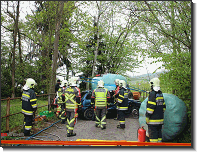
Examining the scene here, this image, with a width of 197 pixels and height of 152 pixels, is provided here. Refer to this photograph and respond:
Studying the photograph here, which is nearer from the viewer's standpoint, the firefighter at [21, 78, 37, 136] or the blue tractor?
the firefighter at [21, 78, 37, 136]

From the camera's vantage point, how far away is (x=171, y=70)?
4.52m

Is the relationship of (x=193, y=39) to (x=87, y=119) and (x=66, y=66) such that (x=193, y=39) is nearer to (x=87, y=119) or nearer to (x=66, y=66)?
(x=87, y=119)

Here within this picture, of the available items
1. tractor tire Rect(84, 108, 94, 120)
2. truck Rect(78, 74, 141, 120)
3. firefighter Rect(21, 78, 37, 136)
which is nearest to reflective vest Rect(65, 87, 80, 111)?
firefighter Rect(21, 78, 37, 136)

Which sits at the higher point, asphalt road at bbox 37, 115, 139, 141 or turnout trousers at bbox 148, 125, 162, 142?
→ turnout trousers at bbox 148, 125, 162, 142

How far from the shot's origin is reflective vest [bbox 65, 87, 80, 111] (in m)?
5.17

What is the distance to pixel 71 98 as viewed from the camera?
5.23 metres

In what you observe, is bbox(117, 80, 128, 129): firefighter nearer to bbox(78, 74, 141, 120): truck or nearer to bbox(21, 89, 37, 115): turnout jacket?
bbox(78, 74, 141, 120): truck

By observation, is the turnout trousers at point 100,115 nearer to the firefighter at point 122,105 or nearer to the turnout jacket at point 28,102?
the firefighter at point 122,105

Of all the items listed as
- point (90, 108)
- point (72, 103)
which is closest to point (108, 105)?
point (90, 108)

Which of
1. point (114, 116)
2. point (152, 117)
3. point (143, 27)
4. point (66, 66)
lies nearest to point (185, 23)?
point (143, 27)

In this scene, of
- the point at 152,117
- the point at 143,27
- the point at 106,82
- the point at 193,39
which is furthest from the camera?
the point at 106,82

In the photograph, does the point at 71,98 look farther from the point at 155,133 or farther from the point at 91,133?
the point at 155,133

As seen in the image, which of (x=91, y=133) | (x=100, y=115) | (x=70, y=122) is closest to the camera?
(x=70, y=122)

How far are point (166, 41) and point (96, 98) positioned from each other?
368 cm
